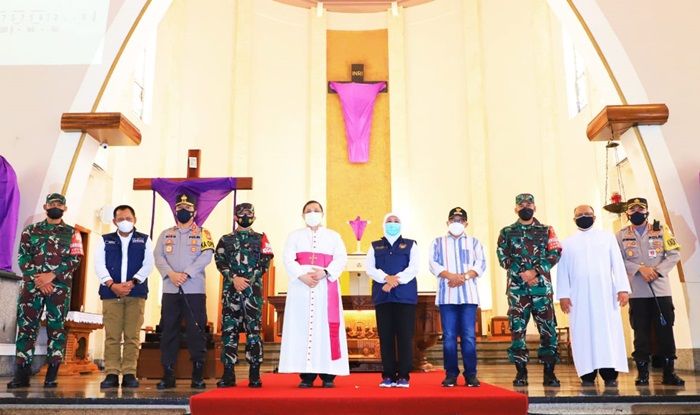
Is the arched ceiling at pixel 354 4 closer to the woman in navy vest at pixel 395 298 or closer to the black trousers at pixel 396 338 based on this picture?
the woman in navy vest at pixel 395 298

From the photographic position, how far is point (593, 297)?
5594 mm

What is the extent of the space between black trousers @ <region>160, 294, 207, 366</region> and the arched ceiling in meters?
11.0

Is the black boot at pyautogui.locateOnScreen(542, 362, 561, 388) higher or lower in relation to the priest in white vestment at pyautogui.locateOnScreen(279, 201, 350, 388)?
lower

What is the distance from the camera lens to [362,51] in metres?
14.9

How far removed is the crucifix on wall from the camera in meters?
14.3

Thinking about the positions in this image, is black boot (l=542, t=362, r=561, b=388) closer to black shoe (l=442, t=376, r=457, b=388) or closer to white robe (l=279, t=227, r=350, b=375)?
black shoe (l=442, t=376, r=457, b=388)

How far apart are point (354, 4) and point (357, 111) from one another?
2665mm

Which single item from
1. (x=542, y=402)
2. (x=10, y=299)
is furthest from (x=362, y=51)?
(x=542, y=402)

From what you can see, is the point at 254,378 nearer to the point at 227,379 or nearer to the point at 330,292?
the point at 227,379

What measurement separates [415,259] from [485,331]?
802cm

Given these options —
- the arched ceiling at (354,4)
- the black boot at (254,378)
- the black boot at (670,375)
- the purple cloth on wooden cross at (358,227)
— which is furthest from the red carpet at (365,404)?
the arched ceiling at (354,4)

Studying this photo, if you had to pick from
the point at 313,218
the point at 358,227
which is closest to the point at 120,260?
the point at 313,218

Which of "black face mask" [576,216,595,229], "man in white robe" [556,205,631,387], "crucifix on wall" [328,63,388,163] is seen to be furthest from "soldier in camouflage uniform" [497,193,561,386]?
"crucifix on wall" [328,63,388,163]

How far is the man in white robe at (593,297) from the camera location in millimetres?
5422
